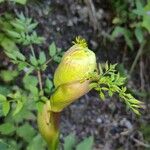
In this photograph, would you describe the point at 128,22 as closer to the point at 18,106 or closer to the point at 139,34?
the point at 139,34

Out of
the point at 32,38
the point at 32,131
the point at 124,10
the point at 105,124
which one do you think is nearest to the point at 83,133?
the point at 105,124

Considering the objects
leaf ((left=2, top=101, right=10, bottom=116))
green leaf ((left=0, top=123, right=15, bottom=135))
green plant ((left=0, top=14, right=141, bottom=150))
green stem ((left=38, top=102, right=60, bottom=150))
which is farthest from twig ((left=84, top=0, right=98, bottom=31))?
leaf ((left=2, top=101, right=10, bottom=116))

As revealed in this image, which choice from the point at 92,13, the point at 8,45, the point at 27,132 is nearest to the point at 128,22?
the point at 92,13

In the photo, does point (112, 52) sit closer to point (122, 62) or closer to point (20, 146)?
point (122, 62)

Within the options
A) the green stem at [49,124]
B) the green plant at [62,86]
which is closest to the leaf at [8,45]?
the green plant at [62,86]

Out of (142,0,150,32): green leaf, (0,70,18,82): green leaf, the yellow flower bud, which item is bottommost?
the yellow flower bud

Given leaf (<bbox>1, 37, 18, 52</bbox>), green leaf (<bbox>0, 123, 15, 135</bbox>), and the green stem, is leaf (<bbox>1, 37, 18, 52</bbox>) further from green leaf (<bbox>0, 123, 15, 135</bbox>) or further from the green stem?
the green stem

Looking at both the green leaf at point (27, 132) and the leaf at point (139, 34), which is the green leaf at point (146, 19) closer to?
the leaf at point (139, 34)
